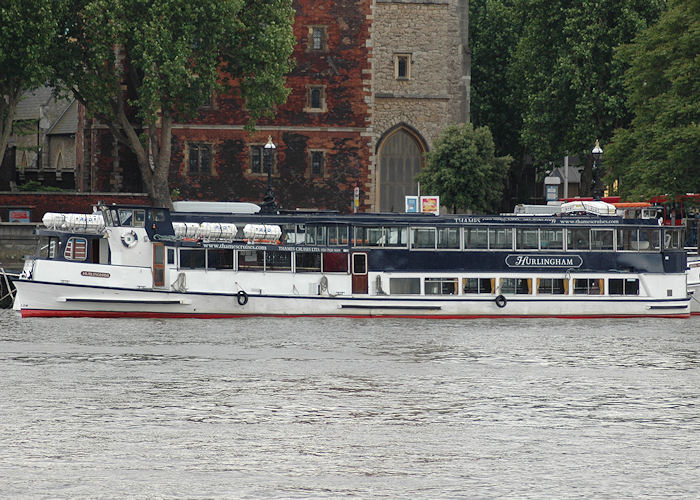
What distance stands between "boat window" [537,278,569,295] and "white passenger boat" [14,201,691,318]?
0.05 metres

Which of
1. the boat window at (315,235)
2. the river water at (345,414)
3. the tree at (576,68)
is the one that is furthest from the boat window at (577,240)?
the tree at (576,68)

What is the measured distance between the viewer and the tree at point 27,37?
6216 cm

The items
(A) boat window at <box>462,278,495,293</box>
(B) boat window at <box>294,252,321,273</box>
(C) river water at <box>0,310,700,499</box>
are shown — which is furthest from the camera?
(A) boat window at <box>462,278,495,293</box>

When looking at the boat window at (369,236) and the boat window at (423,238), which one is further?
the boat window at (369,236)

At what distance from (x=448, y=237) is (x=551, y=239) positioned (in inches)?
148

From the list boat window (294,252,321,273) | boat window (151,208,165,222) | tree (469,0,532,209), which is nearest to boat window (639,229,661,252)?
boat window (294,252,321,273)

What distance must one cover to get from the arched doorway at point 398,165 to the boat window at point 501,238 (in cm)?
3599

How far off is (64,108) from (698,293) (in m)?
80.5

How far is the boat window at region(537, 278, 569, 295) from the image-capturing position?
159 feet

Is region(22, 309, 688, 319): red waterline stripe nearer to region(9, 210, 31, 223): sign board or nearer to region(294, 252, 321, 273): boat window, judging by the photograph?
region(294, 252, 321, 273): boat window

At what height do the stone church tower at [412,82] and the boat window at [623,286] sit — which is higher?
the stone church tower at [412,82]

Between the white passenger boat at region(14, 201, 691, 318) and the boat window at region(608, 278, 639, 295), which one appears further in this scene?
the boat window at region(608, 278, 639, 295)

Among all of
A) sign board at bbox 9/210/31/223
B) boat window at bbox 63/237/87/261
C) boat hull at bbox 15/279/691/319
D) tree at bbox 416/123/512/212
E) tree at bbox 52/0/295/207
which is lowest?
boat hull at bbox 15/279/691/319

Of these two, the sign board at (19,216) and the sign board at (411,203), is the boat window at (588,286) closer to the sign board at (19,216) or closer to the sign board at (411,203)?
the sign board at (411,203)
